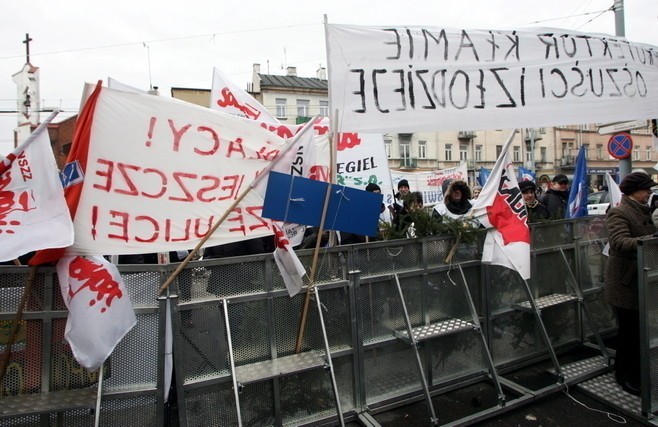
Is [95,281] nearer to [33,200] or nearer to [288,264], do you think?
[33,200]

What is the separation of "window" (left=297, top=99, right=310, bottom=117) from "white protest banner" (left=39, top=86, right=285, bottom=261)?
123ft

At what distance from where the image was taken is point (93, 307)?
8.98 ft

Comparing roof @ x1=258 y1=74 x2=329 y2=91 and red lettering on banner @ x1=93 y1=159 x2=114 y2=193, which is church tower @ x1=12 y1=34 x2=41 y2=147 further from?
roof @ x1=258 y1=74 x2=329 y2=91

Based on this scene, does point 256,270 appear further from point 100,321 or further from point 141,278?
point 100,321

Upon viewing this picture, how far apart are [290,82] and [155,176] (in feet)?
129

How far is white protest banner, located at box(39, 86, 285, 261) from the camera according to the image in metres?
3.05

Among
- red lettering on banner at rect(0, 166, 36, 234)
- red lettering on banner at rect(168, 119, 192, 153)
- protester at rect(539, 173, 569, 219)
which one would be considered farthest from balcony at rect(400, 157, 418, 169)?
red lettering on banner at rect(0, 166, 36, 234)

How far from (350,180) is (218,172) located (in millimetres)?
4482

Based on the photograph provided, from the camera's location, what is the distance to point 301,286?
11.2 ft

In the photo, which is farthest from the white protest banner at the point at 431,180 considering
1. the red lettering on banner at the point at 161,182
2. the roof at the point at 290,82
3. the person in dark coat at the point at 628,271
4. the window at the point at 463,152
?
the window at the point at 463,152

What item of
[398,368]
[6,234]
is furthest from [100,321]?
[398,368]

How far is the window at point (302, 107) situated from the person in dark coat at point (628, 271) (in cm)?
3744

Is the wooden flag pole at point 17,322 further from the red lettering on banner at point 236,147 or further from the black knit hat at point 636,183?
the black knit hat at point 636,183

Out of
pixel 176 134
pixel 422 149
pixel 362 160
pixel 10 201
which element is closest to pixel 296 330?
pixel 176 134
